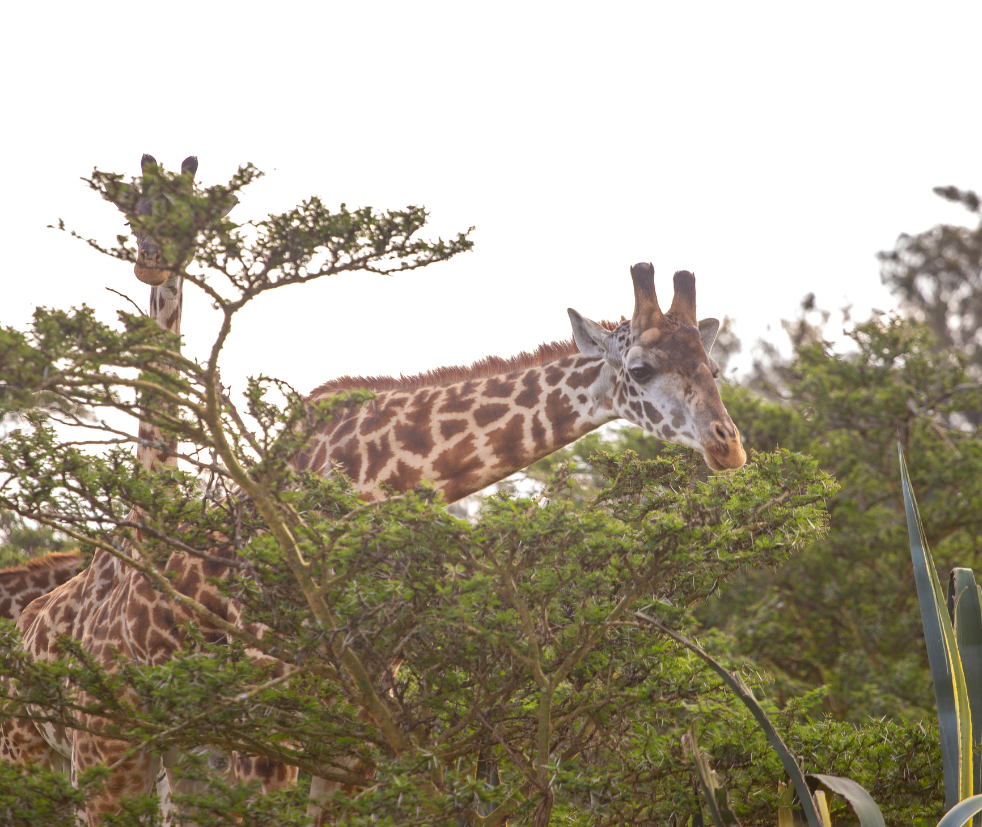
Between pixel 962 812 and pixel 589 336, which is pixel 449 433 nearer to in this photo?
pixel 589 336

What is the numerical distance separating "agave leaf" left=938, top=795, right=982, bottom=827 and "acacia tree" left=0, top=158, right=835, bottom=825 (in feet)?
3.02

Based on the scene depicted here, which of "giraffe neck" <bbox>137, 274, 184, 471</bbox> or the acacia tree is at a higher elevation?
"giraffe neck" <bbox>137, 274, 184, 471</bbox>

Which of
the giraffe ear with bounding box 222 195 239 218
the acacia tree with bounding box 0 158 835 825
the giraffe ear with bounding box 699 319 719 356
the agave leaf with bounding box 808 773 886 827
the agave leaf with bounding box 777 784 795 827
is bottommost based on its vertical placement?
the agave leaf with bounding box 777 784 795 827

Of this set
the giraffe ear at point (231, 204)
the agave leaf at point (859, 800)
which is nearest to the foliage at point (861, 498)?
the agave leaf at point (859, 800)

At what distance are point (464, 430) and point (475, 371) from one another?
697 millimetres

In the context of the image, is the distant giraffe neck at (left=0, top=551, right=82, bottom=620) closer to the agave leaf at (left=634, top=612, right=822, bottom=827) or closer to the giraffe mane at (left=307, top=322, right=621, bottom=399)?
the giraffe mane at (left=307, top=322, right=621, bottom=399)

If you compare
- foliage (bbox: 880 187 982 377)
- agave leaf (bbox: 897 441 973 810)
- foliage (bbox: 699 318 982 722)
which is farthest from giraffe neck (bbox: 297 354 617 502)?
foliage (bbox: 880 187 982 377)

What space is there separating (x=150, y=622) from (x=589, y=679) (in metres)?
2.36

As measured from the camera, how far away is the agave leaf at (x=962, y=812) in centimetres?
332

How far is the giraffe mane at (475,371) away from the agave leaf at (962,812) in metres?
3.23

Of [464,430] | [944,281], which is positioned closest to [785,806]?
[464,430]

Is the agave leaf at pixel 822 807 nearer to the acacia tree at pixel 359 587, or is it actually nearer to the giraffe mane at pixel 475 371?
the acacia tree at pixel 359 587

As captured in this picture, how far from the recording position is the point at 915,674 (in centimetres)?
918

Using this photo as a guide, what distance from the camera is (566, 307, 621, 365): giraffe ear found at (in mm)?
5582
